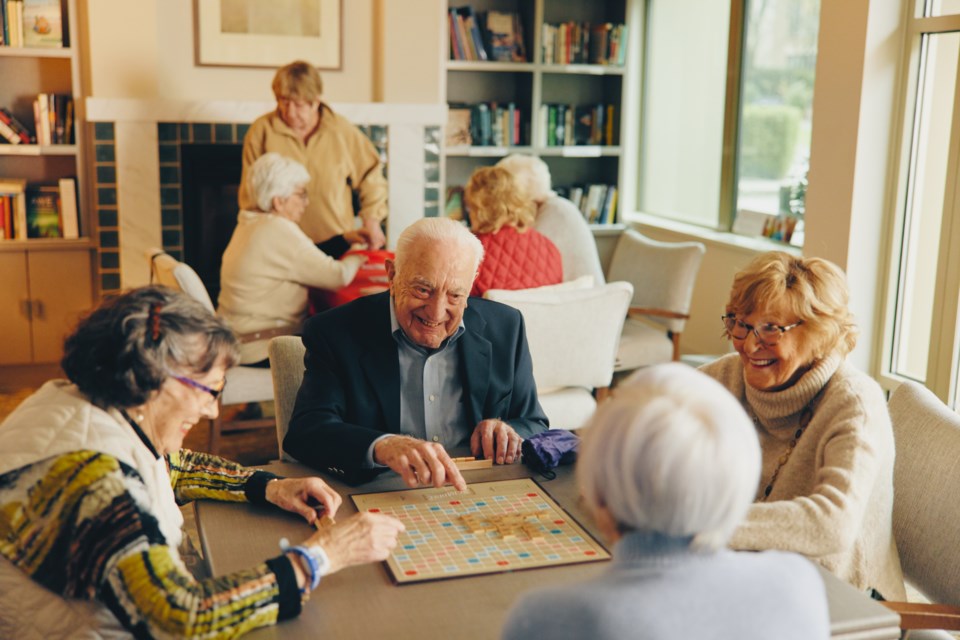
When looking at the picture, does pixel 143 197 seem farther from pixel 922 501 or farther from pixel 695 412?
pixel 695 412

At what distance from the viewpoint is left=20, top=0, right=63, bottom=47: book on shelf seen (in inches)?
213

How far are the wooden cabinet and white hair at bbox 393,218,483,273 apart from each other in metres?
3.86

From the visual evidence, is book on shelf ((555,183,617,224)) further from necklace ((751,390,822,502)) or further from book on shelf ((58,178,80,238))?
necklace ((751,390,822,502))

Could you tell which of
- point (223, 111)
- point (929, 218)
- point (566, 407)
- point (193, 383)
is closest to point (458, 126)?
point (223, 111)

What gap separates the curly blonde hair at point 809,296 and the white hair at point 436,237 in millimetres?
635

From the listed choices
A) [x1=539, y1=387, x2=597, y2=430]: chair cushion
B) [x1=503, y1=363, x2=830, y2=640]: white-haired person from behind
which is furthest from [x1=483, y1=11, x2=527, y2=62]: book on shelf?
[x1=503, y1=363, x2=830, y2=640]: white-haired person from behind

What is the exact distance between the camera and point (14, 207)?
5520 millimetres

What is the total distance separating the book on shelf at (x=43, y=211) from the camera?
221 inches

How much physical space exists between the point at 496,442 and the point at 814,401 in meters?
0.66

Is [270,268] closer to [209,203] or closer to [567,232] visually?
[567,232]

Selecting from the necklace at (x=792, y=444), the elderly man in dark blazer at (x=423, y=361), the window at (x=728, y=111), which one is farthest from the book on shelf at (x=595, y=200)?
the necklace at (x=792, y=444)

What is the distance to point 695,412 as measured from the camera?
105cm

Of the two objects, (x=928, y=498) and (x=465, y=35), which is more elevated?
(x=465, y=35)

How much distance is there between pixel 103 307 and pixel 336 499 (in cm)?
55
